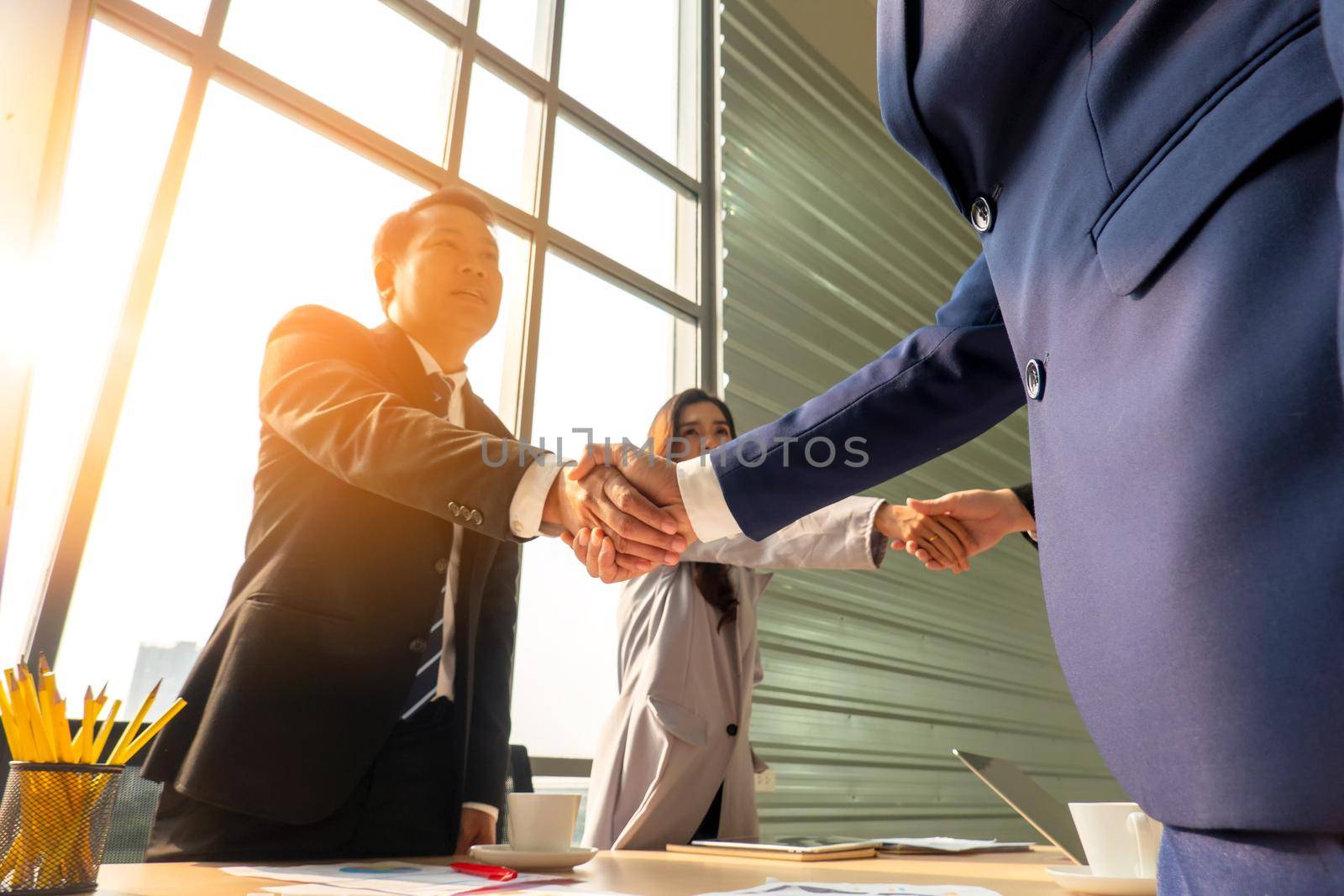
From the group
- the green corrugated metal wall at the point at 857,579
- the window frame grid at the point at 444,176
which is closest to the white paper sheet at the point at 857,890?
the window frame grid at the point at 444,176

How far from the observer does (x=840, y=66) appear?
180 inches

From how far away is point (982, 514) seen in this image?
1463 mm

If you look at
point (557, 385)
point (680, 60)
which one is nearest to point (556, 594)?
point (557, 385)

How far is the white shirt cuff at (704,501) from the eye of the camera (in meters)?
1.03

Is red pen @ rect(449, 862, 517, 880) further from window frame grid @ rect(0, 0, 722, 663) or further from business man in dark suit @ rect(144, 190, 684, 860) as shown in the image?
window frame grid @ rect(0, 0, 722, 663)

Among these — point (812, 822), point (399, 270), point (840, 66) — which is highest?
point (840, 66)

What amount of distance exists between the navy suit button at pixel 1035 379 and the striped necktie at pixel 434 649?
3.42 ft

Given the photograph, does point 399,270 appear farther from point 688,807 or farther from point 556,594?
point 556,594

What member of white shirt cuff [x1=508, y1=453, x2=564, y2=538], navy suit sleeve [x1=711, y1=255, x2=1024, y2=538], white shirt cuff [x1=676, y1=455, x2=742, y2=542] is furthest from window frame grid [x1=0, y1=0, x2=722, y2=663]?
navy suit sleeve [x1=711, y1=255, x2=1024, y2=538]

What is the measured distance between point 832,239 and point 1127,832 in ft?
12.3

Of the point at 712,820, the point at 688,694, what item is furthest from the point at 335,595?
the point at 712,820

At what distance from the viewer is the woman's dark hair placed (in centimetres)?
192

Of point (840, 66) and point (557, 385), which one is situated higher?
point (840, 66)

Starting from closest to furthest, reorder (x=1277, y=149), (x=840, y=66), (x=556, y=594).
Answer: (x=1277, y=149), (x=556, y=594), (x=840, y=66)
